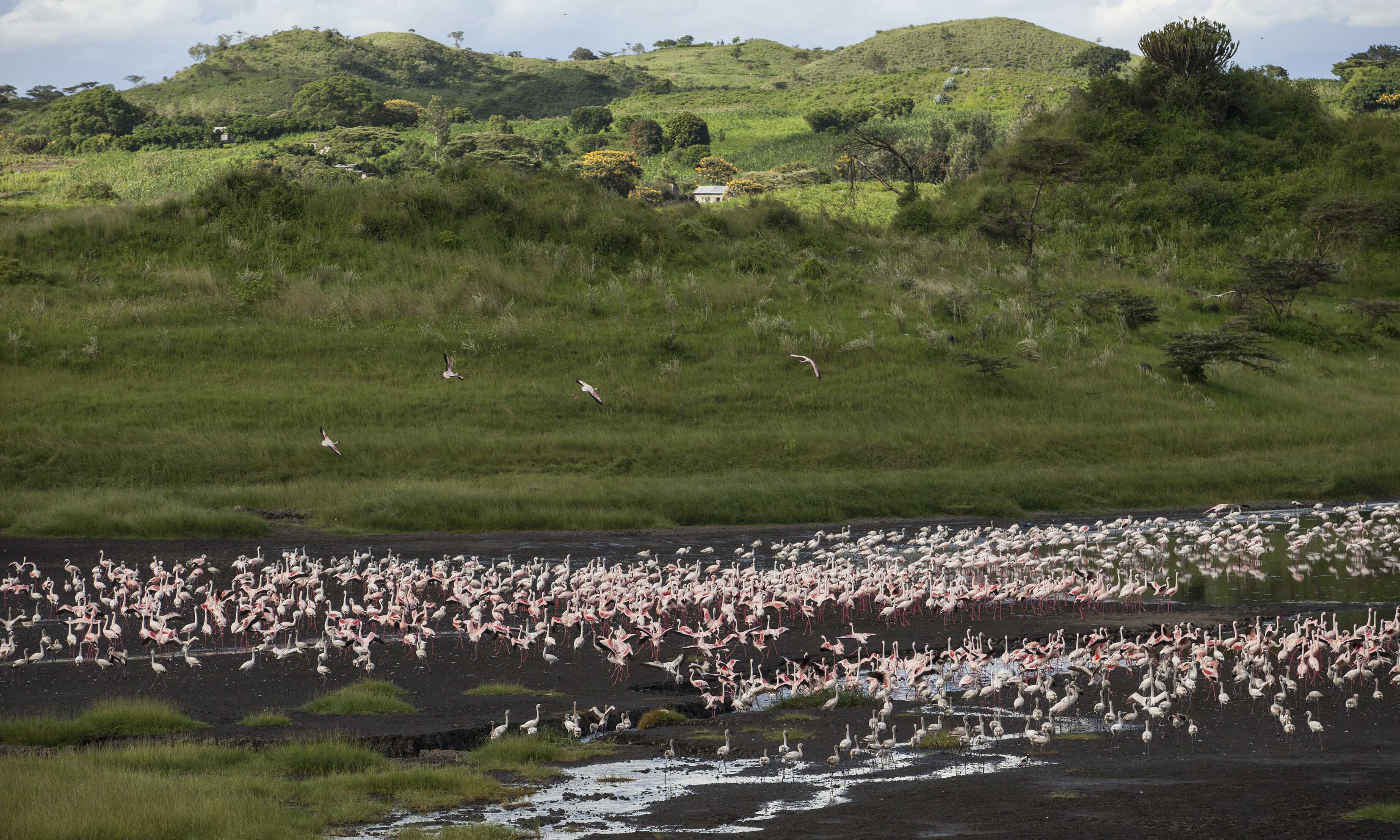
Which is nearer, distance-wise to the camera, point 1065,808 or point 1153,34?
point 1065,808

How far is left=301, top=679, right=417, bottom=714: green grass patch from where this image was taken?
1299 centimetres

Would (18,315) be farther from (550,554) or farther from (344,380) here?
(550,554)

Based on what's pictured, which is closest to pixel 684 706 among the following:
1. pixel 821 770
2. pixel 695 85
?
pixel 821 770

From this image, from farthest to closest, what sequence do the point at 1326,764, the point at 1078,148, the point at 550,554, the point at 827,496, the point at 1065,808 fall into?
the point at 1078,148, the point at 827,496, the point at 550,554, the point at 1326,764, the point at 1065,808

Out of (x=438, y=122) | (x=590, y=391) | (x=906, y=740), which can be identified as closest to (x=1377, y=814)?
(x=906, y=740)

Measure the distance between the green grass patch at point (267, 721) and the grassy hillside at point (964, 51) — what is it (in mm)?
175009

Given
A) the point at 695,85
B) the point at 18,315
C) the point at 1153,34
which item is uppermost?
the point at 695,85

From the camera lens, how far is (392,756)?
11.7m

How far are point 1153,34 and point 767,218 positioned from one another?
29997 mm

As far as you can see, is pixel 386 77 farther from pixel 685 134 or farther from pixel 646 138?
pixel 685 134

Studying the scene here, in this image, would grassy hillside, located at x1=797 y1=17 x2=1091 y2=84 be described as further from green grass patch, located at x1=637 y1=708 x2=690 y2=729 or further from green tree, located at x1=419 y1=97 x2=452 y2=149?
green grass patch, located at x1=637 y1=708 x2=690 y2=729

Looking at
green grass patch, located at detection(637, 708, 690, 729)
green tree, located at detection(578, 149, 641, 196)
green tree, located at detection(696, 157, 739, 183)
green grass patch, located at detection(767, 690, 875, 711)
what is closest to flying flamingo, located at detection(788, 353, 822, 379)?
green grass patch, located at detection(767, 690, 875, 711)

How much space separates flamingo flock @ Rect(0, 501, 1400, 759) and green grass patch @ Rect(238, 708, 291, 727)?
7.08ft

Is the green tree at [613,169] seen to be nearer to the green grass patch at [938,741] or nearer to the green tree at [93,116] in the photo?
the green tree at [93,116]
